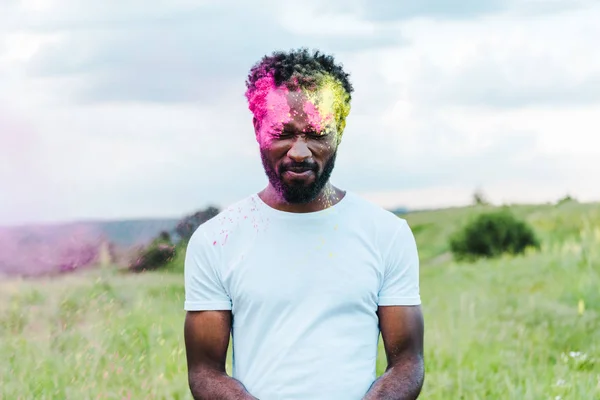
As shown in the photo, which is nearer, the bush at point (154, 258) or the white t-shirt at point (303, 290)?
the white t-shirt at point (303, 290)

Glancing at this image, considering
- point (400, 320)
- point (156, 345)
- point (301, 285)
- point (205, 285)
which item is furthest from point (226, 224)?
point (156, 345)

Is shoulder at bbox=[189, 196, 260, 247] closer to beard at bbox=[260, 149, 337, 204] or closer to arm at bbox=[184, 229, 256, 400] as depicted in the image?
arm at bbox=[184, 229, 256, 400]

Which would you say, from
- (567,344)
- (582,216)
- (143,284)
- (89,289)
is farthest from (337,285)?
(582,216)

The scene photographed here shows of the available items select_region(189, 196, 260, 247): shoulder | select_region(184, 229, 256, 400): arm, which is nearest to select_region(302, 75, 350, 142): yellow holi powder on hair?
select_region(189, 196, 260, 247): shoulder

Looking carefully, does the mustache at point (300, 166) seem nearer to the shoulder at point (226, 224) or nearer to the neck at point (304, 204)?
the neck at point (304, 204)

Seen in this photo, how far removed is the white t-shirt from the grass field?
1057 millimetres

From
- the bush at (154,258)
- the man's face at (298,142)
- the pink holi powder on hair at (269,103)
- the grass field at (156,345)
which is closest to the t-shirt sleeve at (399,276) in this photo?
the man's face at (298,142)

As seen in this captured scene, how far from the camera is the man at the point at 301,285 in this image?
9.93ft

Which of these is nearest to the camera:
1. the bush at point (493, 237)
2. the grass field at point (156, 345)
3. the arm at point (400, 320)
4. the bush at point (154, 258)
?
the arm at point (400, 320)

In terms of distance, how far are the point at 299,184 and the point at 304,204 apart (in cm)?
19

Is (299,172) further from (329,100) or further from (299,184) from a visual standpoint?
(329,100)

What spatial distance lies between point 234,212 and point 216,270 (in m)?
0.25

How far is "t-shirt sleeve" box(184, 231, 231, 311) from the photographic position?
10.2ft

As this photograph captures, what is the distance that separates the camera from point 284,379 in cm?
302
